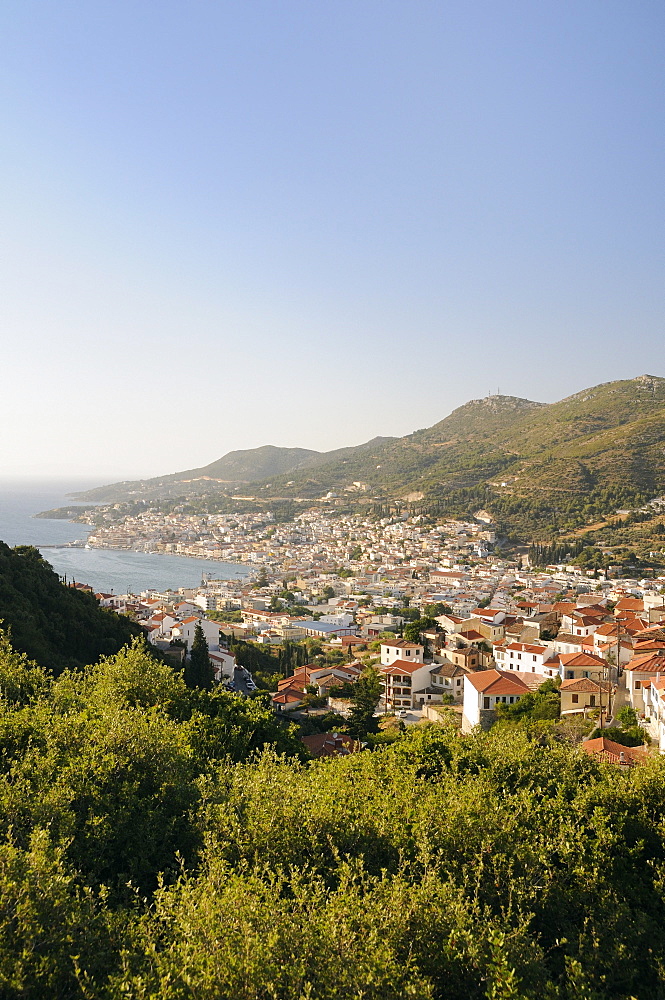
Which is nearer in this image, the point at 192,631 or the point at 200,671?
the point at 200,671

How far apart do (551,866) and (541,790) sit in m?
1.81

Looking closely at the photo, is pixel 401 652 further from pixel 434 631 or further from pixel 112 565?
pixel 112 565

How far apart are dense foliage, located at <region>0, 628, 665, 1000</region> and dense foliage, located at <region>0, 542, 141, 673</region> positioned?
5.88m

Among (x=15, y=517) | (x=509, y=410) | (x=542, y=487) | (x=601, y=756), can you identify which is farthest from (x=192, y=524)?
(x=601, y=756)

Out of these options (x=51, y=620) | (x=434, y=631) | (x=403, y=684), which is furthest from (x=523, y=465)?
(x=51, y=620)

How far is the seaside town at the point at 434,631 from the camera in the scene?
1606cm

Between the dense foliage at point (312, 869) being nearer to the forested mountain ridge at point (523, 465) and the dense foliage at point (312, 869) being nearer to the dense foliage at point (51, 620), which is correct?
the dense foliage at point (51, 620)

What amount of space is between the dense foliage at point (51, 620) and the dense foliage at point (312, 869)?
5880mm

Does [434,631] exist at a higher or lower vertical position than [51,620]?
lower

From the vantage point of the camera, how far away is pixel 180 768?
6781 mm

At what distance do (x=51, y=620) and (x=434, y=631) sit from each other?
1679cm

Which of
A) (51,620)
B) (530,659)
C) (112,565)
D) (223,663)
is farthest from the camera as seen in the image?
(112,565)

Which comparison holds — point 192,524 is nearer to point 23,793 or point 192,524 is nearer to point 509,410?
point 509,410

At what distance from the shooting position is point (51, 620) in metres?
16.1
